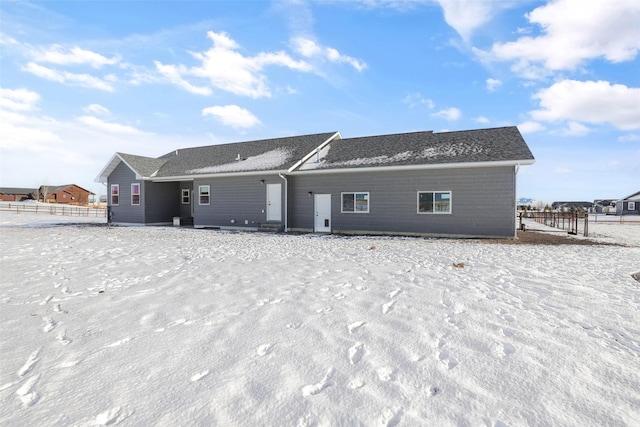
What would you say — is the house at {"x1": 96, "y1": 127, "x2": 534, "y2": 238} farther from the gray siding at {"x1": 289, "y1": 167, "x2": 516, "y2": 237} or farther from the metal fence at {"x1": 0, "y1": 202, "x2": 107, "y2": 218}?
the metal fence at {"x1": 0, "y1": 202, "x2": 107, "y2": 218}

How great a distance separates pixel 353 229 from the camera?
1580cm

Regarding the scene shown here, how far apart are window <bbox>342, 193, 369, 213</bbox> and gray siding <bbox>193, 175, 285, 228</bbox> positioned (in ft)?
10.3

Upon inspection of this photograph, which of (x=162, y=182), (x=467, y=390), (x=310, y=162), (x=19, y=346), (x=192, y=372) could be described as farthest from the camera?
(x=162, y=182)

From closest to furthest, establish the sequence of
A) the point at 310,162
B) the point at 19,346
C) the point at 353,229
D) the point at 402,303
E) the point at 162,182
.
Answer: the point at 19,346, the point at 402,303, the point at 353,229, the point at 310,162, the point at 162,182

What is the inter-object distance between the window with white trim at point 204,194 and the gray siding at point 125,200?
3.78 m

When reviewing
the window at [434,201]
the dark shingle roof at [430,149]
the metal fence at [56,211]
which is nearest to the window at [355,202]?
the dark shingle roof at [430,149]

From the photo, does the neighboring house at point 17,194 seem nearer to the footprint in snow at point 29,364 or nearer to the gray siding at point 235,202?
the gray siding at point 235,202

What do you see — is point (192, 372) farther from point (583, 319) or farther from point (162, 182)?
point (162, 182)

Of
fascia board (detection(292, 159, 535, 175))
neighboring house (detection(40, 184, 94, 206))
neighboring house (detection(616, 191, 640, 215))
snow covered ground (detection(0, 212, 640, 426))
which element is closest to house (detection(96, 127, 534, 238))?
fascia board (detection(292, 159, 535, 175))

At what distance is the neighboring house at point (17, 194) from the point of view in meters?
73.5

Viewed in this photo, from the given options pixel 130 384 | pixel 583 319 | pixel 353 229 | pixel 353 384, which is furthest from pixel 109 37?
pixel 583 319

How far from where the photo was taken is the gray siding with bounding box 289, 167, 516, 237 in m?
13.4

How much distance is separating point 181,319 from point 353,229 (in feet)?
39.5

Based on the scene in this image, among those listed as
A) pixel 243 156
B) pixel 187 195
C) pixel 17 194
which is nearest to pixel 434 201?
pixel 243 156
